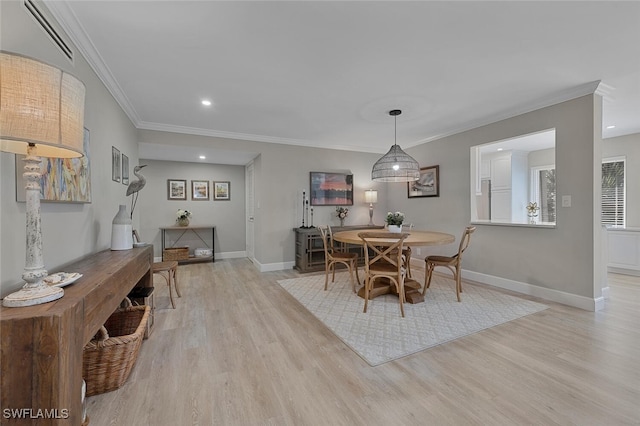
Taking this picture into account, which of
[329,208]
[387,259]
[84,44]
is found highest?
[84,44]

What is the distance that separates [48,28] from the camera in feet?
5.13

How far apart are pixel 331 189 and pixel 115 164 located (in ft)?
11.4

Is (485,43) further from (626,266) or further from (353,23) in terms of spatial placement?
(626,266)

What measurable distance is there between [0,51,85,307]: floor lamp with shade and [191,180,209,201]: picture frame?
4.99 metres

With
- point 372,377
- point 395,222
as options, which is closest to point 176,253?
point 395,222

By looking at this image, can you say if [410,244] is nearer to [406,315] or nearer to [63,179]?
[406,315]

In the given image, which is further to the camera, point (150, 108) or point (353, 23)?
point (150, 108)

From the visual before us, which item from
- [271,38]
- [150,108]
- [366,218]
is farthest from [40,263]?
[366,218]

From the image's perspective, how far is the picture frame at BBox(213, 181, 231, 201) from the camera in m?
6.07

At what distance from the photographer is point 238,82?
266 cm

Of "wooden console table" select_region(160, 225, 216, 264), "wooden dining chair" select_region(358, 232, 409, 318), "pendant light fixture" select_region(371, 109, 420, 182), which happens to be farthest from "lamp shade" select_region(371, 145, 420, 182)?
"wooden console table" select_region(160, 225, 216, 264)

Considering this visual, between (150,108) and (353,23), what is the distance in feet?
9.19

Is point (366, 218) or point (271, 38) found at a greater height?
point (271, 38)

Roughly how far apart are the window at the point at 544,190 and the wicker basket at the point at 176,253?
7.59m
